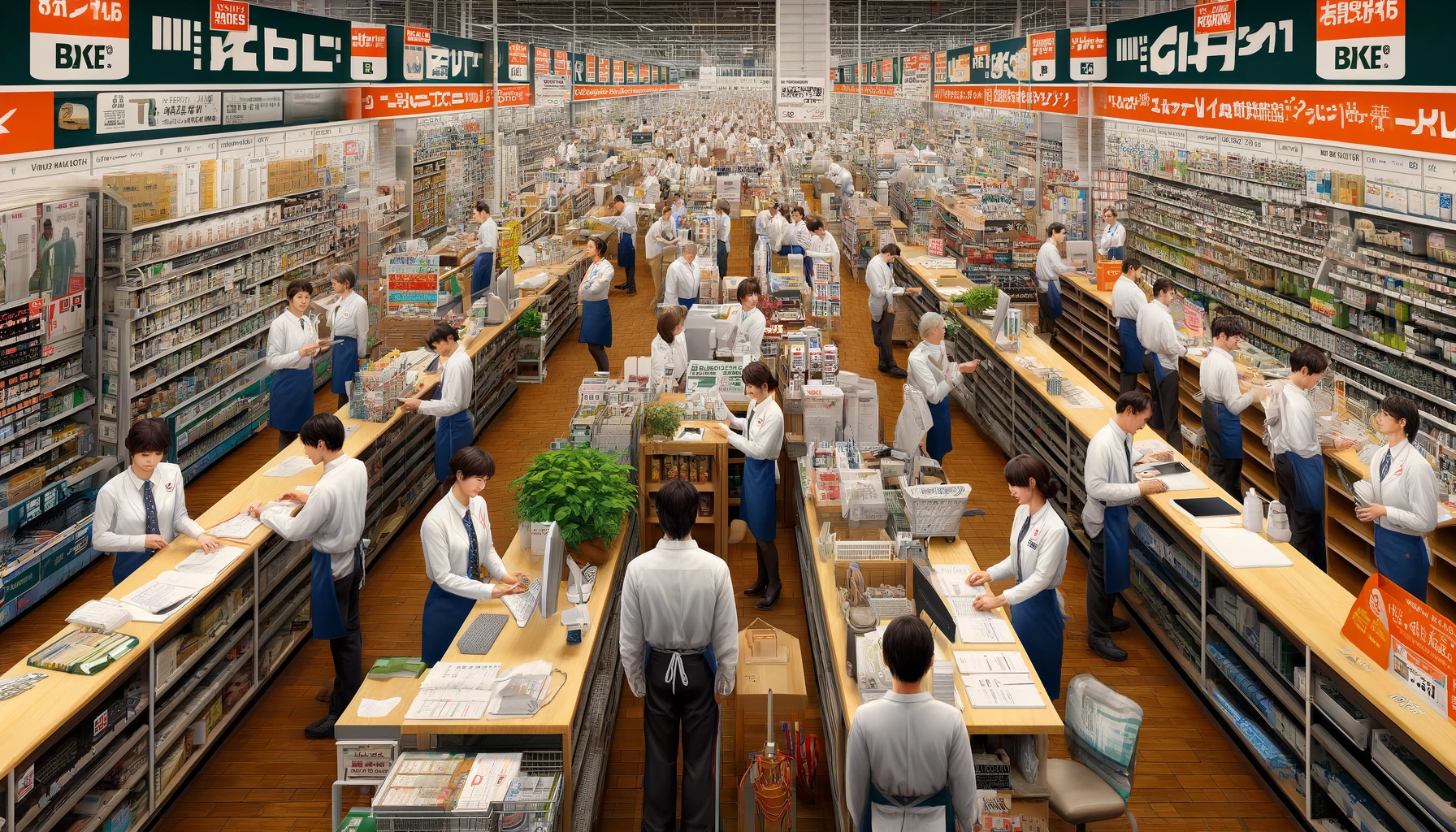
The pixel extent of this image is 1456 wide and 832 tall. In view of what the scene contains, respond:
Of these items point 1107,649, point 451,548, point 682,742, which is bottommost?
point 1107,649

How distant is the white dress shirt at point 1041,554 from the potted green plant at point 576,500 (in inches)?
80.8

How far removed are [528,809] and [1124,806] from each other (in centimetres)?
253

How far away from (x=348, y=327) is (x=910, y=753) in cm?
787

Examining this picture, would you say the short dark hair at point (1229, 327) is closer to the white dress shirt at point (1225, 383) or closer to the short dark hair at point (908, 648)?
the white dress shirt at point (1225, 383)

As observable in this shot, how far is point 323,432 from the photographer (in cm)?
585

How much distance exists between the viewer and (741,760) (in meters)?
5.59

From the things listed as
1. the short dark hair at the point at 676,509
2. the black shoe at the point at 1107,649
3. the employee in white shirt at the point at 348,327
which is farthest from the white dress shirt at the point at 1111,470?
the employee in white shirt at the point at 348,327

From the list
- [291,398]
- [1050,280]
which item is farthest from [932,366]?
[1050,280]

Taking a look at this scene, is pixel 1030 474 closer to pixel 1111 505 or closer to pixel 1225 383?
pixel 1111 505

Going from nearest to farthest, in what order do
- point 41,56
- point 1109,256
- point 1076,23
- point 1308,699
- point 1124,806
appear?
point 1124,806
point 1308,699
point 41,56
point 1109,256
point 1076,23

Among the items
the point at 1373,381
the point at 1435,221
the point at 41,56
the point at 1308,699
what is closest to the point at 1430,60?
the point at 1435,221

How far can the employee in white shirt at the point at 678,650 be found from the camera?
15.3 ft

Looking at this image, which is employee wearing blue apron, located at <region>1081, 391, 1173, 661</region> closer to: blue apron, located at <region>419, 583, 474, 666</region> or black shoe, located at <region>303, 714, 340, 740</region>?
blue apron, located at <region>419, 583, 474, 666</region>

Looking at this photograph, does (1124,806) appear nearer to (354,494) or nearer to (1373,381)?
(354,494)
